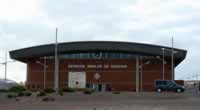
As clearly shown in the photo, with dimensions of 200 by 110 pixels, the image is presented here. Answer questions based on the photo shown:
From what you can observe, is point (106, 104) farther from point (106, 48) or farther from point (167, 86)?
point (106, 48)

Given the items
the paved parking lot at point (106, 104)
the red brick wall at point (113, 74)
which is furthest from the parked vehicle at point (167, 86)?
the paved parking lot at point (106, 104)

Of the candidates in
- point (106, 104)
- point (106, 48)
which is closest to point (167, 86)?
point (106, 48)

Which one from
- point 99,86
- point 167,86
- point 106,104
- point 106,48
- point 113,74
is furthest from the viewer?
point 99,86

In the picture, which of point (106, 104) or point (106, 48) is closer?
point (106, 104)

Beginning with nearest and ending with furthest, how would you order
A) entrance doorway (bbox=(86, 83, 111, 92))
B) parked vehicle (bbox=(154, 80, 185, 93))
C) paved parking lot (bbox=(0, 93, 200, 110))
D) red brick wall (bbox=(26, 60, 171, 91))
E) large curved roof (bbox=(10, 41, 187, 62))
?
paved parking lot (bbox=(0, 93, 200, 110)) < parked vehicle (bbox=(154, 80, 185, 93)) < large curved roof (bbox=(10, 41, 187, 62)) < entrance doorway (bbox=(86, 83, 111, 92)) < red brick wall (bbox=(26, 60, 171, 91))

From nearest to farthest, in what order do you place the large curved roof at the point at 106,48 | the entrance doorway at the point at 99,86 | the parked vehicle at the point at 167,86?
the parked vehicle at the point at 167,86
the large curved roof at the point at 106,48
the entrance doorway at the point at 99,86

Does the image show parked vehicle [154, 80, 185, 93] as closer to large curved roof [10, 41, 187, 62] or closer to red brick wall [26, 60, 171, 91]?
large curved roof [10, 41, 187, 62]

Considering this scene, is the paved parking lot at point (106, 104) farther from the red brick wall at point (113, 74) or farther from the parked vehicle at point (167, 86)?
the red brick wall at point (113, 74)

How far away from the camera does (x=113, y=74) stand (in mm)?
94562

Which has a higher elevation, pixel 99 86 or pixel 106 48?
pixel 106 48

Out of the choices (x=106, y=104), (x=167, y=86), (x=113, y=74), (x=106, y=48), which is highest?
(x=106, y=48)

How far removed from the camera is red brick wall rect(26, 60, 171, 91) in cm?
9438

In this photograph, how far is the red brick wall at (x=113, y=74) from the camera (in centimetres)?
9438

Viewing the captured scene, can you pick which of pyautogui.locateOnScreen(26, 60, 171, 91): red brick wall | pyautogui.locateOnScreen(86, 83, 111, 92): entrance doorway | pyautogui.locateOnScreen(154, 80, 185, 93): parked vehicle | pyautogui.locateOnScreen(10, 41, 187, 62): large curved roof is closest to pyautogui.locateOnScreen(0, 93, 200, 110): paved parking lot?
pyautogui.locateOnScreen(154, 80, 185, 93): parked vehicle
